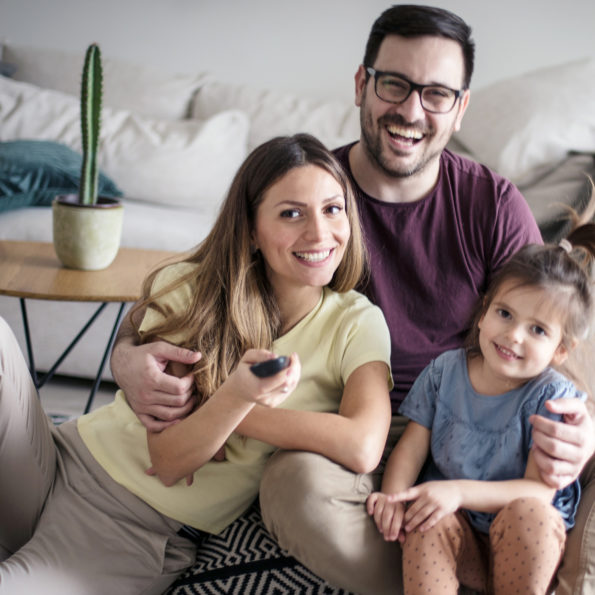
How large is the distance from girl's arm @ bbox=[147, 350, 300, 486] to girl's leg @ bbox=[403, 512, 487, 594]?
295 millimetres

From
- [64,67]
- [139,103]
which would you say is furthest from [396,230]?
[64,67]

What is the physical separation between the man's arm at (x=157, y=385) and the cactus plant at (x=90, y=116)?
60cm

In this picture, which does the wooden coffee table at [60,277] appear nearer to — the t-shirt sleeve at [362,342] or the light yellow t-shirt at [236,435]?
the light yellow t-shirt at [236,435]

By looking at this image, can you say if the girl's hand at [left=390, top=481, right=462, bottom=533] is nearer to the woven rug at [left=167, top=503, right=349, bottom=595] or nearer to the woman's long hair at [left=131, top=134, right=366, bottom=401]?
the woven rug at [left=167, top=503, right=349, bottom=595]

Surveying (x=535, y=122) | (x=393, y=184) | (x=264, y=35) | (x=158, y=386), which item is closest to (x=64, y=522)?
(x=158, y=386)

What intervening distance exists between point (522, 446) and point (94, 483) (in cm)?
71

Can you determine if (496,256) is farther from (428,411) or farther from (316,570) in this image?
(316,570)

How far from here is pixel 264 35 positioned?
3.08 metres

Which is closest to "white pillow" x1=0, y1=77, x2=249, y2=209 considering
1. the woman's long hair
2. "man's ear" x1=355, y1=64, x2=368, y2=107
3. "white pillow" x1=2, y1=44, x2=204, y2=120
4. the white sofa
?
the white sofa

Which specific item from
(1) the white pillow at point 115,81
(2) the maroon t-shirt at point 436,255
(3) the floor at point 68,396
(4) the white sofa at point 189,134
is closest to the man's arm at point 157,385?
(2) the maroon t-shirt at point 436,255

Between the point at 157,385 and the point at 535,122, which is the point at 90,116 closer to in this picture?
the point at 157,385

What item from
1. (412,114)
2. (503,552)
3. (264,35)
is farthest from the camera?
(264,35)

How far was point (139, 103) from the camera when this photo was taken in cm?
286

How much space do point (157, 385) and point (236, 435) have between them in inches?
6.6
